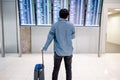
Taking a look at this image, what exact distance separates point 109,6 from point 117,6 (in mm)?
318

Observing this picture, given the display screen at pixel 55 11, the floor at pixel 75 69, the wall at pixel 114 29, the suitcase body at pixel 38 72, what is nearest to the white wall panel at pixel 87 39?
the display screen at pixel 55 11

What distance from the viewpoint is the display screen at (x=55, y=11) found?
5.58 metres

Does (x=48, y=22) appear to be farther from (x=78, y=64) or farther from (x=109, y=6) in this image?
(x=109, y=6)

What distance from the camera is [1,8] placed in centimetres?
581

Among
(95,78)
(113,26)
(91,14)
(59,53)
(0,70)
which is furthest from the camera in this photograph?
(113,26)

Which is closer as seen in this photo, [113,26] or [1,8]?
[1,8]

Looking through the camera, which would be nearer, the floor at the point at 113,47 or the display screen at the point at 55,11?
the display screen at the point at 55,11

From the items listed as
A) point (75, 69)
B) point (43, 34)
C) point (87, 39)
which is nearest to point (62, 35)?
point (75, 69)

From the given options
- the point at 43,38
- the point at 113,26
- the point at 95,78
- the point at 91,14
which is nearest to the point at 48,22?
the point at 43,38

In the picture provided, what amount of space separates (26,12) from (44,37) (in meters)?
1.36

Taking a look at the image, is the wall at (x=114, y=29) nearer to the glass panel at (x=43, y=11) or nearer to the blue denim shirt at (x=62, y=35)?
the glass panel at (x=43, y=11)

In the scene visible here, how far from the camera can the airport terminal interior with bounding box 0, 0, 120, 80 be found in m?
4.30

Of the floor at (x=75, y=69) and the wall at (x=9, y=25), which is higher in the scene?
the wall at (x=9, y=25)

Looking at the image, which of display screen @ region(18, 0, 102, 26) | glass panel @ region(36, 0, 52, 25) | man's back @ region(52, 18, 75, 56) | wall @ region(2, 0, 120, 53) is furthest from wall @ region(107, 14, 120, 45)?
man's back @ region(52, 18, 75, 56)
